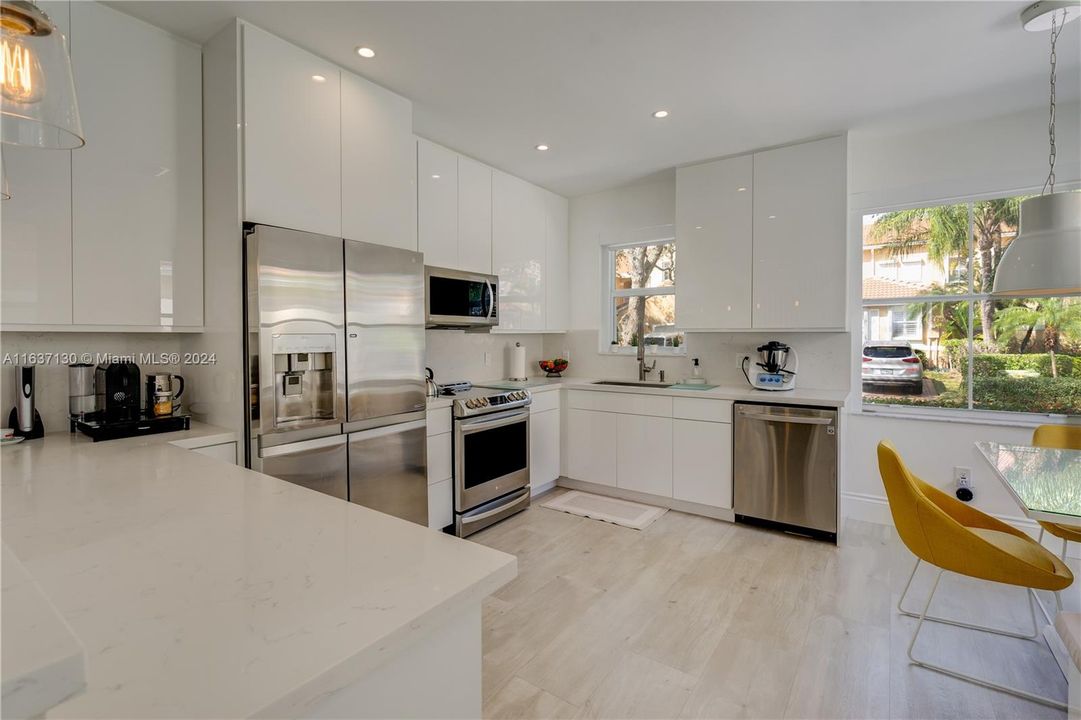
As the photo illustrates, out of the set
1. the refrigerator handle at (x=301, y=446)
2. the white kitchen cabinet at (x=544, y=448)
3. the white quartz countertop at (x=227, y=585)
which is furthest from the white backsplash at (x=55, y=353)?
the white kitchen cabinet at (x=544, y=448)

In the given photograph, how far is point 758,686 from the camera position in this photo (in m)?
1.92

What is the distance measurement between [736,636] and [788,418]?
5.08 ft

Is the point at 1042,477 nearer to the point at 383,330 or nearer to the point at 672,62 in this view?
the point at 672,62

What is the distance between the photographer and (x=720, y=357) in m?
4.16

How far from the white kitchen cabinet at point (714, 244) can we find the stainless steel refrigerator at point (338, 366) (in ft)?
6.88

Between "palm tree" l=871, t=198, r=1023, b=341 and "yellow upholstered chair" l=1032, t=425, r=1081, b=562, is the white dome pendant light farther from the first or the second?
"palm tree" l=871, t=198, r=1023, b=341

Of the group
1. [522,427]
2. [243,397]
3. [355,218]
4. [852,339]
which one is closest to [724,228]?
[852,339]

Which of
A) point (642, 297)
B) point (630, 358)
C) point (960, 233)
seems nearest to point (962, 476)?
point (960, 233)

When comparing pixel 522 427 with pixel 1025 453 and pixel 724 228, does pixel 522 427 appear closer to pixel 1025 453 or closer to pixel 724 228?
pixel 724 228

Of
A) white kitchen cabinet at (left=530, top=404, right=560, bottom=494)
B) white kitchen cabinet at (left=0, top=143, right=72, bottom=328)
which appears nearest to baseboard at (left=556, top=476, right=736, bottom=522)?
white kitchen cabinet at (left=530, top=404, right=560, bottom=494)

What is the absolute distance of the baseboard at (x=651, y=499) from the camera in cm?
363

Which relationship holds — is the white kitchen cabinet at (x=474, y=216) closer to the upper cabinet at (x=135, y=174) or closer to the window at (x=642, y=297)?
the window at (x=642, y=297)

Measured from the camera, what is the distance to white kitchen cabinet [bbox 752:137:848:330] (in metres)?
3.36

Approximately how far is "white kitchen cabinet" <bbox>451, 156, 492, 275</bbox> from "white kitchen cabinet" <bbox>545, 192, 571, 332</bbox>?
0.83 meters
